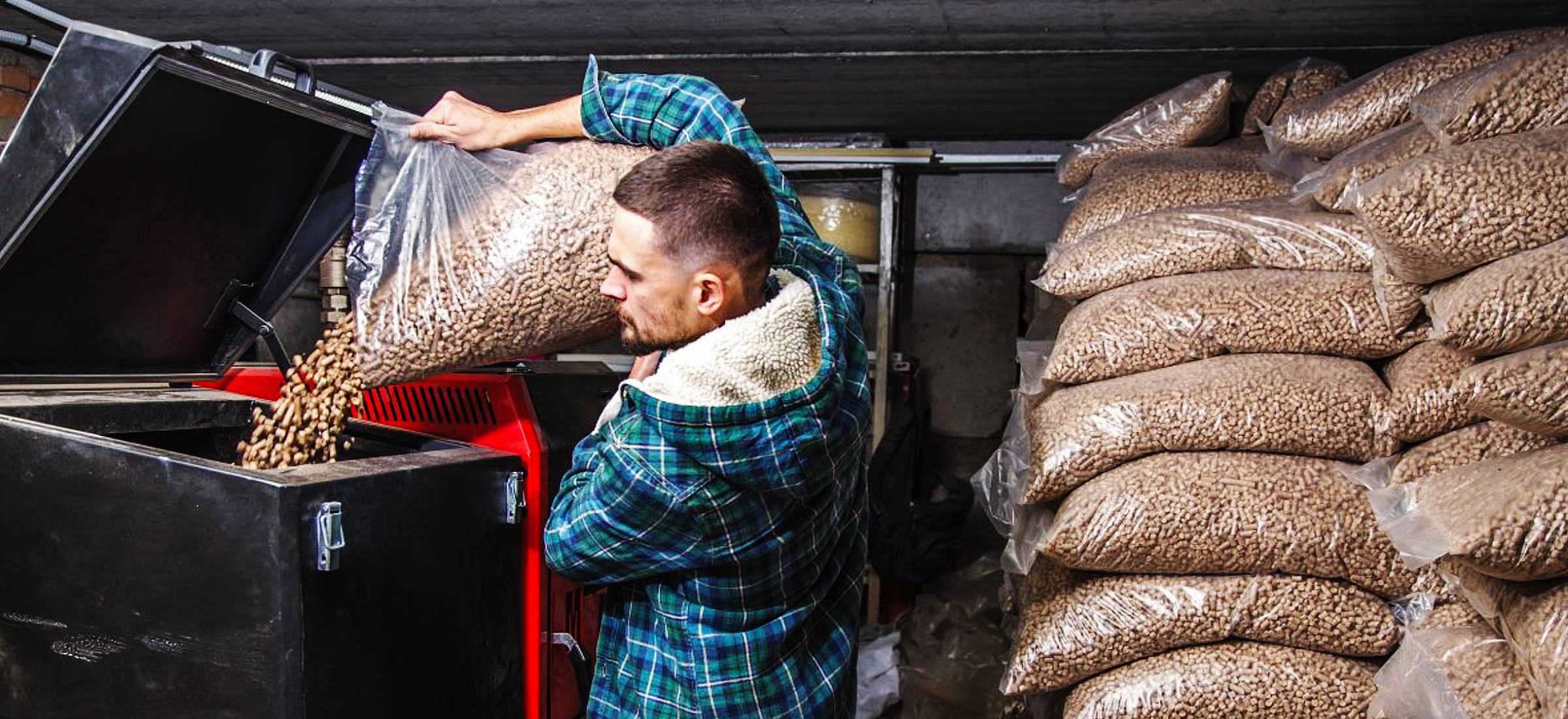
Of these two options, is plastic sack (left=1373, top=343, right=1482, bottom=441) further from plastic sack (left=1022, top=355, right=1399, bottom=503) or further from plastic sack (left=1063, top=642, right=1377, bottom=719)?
plastic sack (left=1063, top=642, right=1377, bottom=719)

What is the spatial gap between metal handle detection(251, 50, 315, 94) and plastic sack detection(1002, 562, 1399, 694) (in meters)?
1.46

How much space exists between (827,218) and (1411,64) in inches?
75.3

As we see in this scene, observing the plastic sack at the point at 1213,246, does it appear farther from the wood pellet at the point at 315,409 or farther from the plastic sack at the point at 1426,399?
the wood pellet at the point at 315,409

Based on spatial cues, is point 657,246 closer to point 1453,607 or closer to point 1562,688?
point 1562,688

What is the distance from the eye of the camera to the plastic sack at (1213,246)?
2.09 metres

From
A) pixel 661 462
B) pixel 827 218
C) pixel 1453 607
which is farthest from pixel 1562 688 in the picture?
pixel 827 218

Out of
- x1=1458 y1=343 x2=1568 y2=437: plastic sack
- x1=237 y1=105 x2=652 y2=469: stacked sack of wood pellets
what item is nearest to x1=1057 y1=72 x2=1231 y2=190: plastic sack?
x1=1458 y1=343 x2=1568 y2=437: plastic sack

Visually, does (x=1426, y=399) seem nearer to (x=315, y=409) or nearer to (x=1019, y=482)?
(x=1019, y=482)

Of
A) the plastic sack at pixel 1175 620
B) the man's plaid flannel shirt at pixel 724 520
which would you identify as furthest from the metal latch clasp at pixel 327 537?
the plastic sack at pixel 1175 620

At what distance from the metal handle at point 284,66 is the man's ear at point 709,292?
0.58m

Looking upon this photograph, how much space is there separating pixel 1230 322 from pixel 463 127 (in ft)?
4.22

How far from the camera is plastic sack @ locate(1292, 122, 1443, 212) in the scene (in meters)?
1.91

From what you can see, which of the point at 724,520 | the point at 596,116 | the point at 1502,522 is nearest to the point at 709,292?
the point at 724,520

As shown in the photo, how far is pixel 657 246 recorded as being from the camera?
1.35m
